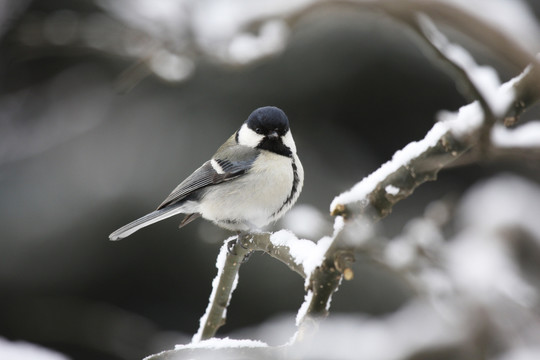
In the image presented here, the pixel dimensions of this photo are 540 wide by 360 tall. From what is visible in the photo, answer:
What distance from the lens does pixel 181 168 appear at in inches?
173

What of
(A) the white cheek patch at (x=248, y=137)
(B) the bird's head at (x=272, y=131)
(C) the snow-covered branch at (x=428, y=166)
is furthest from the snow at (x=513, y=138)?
(A) the white cheek patch at (x=248, y=137)

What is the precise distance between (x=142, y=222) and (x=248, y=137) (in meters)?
0.68

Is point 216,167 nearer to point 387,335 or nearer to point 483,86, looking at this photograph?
point 387,335

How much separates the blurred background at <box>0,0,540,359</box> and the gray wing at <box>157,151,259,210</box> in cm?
120

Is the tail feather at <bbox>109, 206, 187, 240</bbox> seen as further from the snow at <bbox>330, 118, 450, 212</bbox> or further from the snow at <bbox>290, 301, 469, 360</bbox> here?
the snow at <bbox>330, 118, 450, 212</bbox>

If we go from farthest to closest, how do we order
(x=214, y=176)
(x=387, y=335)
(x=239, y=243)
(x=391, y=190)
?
(x=387, y=335)
(x=214, y=176)
(x=239, y=243)
(x=391, y=190)

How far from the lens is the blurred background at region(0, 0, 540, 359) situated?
4098 millimetres

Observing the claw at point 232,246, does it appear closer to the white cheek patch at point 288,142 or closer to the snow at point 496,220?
the white cheek patch at point 288,142

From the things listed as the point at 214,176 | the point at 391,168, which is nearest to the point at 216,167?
the point at 214,176

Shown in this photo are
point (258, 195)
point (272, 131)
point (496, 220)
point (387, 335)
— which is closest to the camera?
point (258, 195)

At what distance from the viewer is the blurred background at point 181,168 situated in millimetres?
4098

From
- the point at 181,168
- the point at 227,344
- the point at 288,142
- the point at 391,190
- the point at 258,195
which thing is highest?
the point at 181,168

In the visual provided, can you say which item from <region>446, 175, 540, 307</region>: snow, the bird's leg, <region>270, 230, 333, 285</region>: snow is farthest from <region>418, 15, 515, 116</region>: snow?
<region>446, 175, 540, 307</region>: snow

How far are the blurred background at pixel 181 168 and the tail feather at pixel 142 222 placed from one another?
125 centimetres
